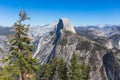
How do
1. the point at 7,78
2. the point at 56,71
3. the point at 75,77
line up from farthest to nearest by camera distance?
the point at 56,71 < the point at 75,77 < the point at 7,78

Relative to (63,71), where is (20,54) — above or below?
above

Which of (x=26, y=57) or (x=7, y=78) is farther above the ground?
(x=26, y=57)

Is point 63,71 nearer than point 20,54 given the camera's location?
No

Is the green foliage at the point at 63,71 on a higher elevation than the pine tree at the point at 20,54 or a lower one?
lower

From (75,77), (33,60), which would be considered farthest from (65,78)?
(33,60)

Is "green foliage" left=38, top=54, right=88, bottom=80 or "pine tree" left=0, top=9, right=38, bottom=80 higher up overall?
"pine tree" left=0, top=9, right=38, bottom=80

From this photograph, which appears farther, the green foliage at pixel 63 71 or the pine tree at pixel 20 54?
the green foliage at pixel 63 71

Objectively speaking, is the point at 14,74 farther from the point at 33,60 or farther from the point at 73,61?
the point at 73,61

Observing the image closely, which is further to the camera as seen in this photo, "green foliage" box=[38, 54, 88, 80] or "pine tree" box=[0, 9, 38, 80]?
"green foliage" box=[38, 54, 88, 80]
